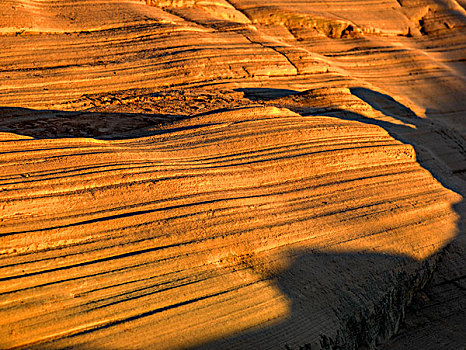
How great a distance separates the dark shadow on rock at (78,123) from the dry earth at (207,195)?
4cm

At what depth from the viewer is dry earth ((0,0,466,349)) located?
410cm

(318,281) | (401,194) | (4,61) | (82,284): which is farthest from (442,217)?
(4,61)

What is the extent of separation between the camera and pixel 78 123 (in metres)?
7.26

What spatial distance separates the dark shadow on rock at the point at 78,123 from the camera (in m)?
6.88

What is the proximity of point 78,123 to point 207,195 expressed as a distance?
9.26ft

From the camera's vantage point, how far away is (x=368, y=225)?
5.61 meters

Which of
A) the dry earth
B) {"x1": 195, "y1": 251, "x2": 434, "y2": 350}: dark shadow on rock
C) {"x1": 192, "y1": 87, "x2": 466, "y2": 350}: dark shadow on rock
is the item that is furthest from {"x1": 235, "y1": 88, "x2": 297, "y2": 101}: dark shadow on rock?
{"x1": 195, "y1": 251, "x2": 434, "y2": 350}: dark shadow on rock

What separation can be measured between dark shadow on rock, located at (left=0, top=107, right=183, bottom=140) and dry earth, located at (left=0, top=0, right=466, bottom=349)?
4cm

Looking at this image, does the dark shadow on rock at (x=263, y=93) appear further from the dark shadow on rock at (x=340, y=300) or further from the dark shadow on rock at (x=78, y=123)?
the dark shadow on rock at (x=340, y=300)

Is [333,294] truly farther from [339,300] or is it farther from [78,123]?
[78,123]

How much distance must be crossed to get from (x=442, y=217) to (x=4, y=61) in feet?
23.0

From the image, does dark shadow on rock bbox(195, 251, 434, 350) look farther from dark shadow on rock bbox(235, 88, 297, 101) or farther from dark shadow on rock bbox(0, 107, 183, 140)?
dark shadow on rock bbox(235, 88, 297, 101)

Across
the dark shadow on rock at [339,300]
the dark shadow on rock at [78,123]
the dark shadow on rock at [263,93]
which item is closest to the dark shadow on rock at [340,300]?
the dark shadow on rock at [339,300]

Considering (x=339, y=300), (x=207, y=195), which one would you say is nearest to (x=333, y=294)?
(x=339, y=300)
